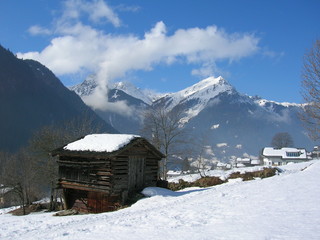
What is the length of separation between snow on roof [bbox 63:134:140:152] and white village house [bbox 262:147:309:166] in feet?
309

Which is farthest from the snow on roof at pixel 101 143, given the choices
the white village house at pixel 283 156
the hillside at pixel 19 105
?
the hillside at pixel 19 105

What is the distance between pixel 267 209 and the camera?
12.3m

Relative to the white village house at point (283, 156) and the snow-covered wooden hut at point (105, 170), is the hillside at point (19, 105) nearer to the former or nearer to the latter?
the white village house at point (283, 156)

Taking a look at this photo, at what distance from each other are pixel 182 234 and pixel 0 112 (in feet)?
534

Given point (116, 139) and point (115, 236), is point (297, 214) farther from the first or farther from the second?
point (116, 139)

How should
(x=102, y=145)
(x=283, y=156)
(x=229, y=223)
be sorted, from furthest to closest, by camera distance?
(x=283, y=156)
(x=102, y=145)
(x=229, y=223)

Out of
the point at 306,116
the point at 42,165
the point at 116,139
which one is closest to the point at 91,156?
the point at 116,139

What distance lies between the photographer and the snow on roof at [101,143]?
22.5 meters

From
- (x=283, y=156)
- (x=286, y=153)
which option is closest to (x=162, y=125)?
(x=283, y=156)

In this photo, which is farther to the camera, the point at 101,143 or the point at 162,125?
the point at 162,125

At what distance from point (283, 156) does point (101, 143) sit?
319 feet

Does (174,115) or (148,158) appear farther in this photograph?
(174,115)

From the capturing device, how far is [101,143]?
921 inches

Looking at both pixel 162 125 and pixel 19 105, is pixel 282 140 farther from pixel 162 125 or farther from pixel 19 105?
pixel 19 105
